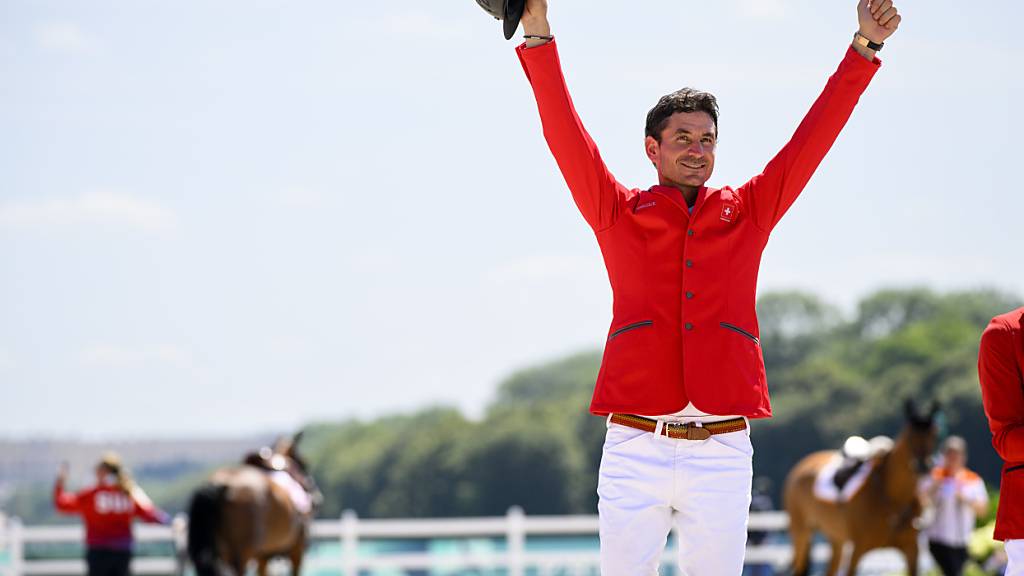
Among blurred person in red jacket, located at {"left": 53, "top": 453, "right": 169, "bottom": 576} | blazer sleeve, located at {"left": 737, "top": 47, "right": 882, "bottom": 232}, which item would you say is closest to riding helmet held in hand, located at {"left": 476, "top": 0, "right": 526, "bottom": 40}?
blazer sleeve, located at {"left": 737, "top": 47, "right": 882, "bottom": 232}

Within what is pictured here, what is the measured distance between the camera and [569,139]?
12.2 feet

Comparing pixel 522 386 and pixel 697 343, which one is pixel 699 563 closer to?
pixel 697 343

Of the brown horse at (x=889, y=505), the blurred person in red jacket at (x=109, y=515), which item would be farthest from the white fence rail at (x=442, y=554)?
the blurred person in red jacket at (x=109, y=515)

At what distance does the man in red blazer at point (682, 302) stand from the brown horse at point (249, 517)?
336 inches

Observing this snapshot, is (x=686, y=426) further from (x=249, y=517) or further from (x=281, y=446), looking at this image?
(x=281, y=446)

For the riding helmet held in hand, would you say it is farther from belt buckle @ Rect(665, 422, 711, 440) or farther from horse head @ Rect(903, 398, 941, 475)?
horse head @ Rect(903, 398, 941, 475)

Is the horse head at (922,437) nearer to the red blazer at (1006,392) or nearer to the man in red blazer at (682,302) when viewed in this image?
the red blazer at (1006,392)

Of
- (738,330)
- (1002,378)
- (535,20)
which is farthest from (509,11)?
(1002,378)

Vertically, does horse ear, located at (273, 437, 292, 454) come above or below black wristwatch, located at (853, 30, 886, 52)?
below

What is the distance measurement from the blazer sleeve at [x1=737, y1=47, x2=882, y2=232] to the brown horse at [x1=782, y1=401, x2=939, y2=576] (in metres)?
8.74

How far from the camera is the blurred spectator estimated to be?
39.0ft

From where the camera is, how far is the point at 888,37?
3.77m

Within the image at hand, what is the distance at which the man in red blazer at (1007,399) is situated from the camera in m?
3.70

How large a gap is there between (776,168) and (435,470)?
5700cm
